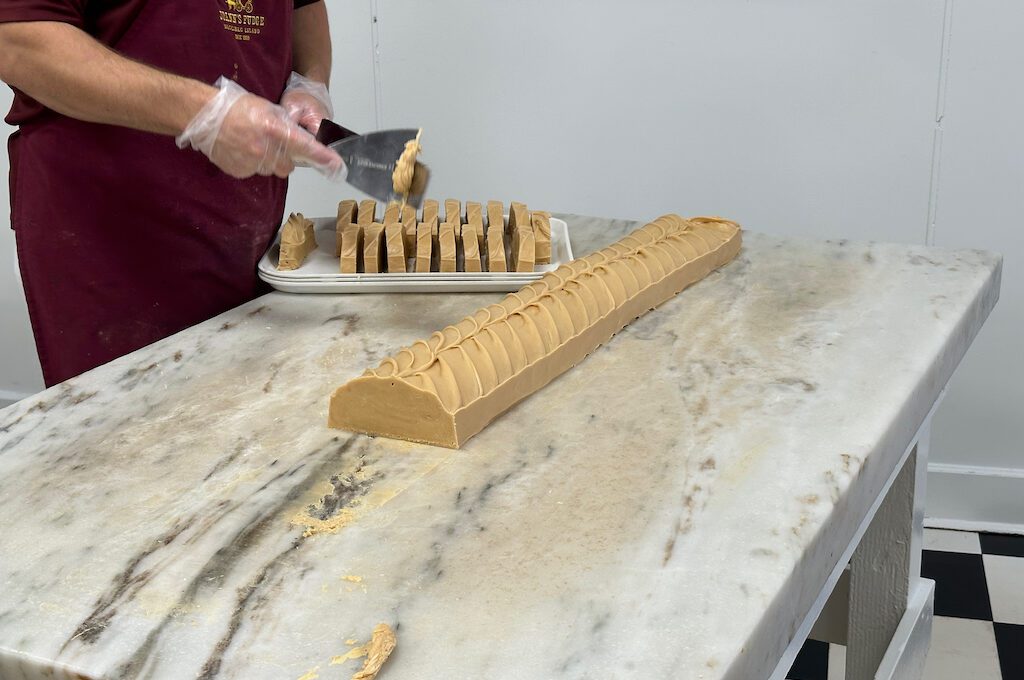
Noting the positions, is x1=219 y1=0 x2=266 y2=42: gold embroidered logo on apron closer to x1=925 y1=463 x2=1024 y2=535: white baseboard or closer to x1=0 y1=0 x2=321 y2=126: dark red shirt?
x1=0 y1=0 x2=321 y2=126: dark red shirt

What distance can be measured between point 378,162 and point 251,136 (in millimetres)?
195

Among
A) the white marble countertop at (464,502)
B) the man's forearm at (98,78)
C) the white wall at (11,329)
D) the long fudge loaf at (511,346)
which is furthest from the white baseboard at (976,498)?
the white wall at (11,329)

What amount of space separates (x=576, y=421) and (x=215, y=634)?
1.77 ft

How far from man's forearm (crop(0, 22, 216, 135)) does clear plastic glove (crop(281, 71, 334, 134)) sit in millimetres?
345

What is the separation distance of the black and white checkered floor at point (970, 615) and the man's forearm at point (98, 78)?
1854mm

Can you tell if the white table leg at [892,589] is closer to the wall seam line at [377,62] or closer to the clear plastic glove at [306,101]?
the clear plastic glove at [306,101]

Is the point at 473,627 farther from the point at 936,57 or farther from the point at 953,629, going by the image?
the point at 936,57

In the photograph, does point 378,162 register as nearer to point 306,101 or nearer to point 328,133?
point 328,133

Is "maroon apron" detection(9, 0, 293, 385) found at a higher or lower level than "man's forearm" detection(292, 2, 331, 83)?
lower

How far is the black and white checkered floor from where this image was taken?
235 cm

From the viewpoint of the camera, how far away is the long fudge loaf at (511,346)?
1.21 m

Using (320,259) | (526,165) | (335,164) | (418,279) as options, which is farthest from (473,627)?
(526,165)

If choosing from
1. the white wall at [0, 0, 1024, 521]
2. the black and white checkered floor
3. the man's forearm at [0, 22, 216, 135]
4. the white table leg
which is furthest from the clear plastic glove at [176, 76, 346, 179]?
the black and white checkered floor

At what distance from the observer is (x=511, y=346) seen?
1330 millimetres
